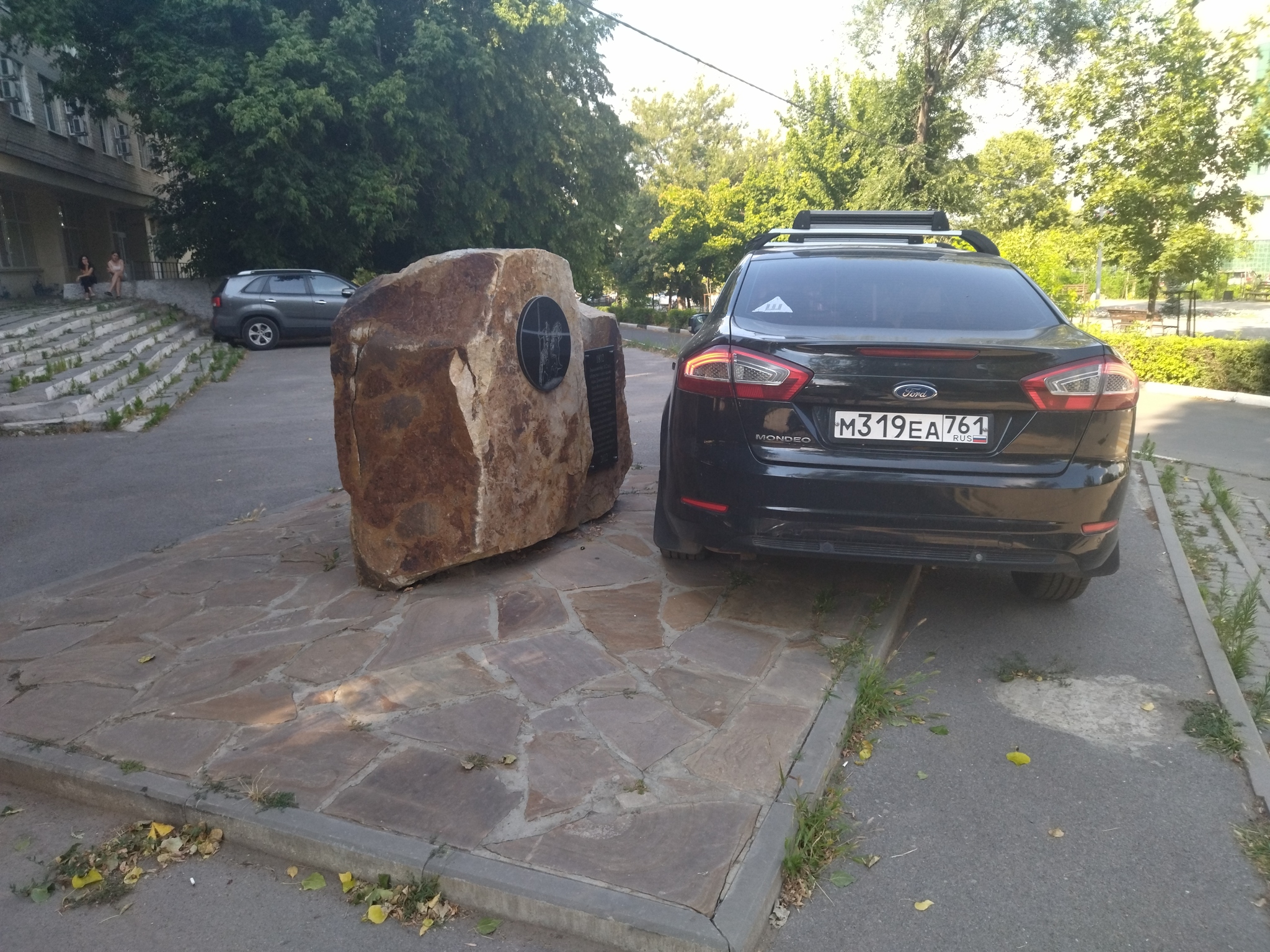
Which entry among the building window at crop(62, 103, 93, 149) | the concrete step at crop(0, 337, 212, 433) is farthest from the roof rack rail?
the building window at crop(62, 103, 93, 149)

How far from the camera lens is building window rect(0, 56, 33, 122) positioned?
23.6 meters

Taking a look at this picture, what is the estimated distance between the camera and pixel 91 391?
416 inches

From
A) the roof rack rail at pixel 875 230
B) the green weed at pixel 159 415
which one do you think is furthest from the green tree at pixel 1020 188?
the green weed at pixel 159 415

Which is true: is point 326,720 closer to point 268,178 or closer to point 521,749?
point 521,749

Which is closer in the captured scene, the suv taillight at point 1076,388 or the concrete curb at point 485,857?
the concrete curb at point 485,857

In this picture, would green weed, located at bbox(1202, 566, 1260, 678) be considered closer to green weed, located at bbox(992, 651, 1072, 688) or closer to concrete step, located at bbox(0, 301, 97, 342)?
green weed, located at bbox(992, 651, 1072, 688)

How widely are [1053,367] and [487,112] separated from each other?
21.7 meters

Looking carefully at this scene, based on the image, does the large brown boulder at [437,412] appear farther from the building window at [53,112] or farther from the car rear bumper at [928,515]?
the building window at [53,112]

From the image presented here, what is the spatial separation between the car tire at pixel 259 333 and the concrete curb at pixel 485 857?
1698cm

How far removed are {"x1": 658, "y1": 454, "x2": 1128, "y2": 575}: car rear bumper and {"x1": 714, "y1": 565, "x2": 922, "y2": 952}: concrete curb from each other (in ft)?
1.83

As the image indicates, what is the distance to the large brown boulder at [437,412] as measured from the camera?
4371 millimetres

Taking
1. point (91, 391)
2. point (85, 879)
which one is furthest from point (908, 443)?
point (91, 391)

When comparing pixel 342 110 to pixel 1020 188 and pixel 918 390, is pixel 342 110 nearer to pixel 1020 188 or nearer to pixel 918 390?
pixel 1020 188

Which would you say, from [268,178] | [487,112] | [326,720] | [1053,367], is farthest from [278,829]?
[487,112]
